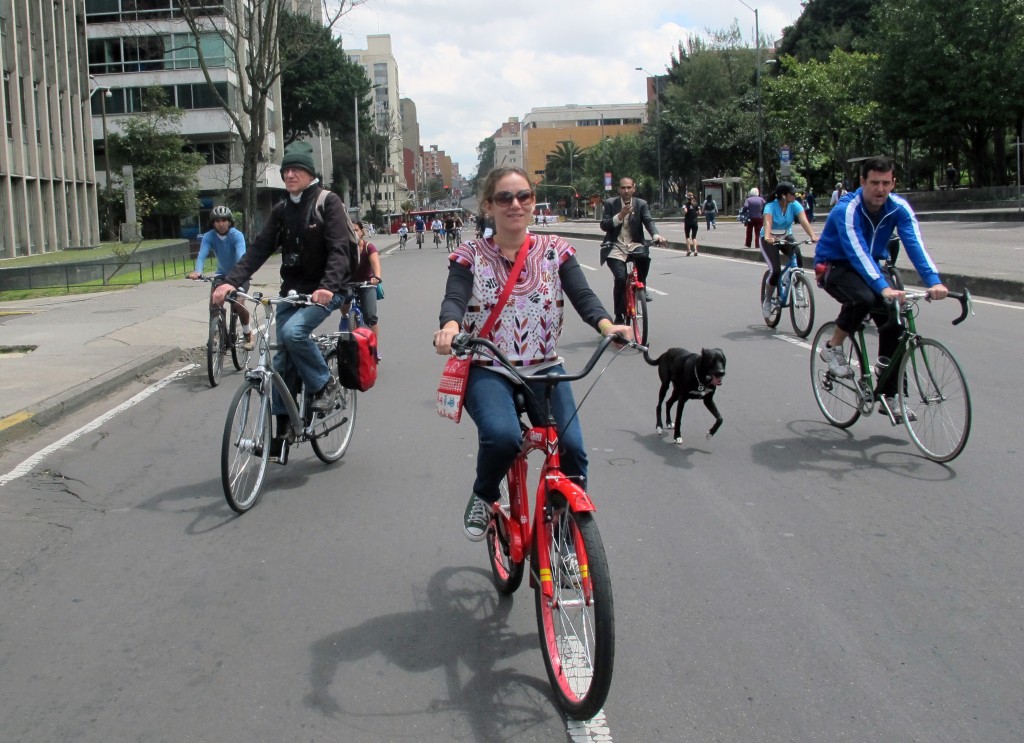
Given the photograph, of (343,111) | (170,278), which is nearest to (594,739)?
(170,278)

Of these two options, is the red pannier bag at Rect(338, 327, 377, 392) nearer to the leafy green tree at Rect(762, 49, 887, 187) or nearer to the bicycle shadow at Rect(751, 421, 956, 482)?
→ the bicycle shadow at Rect(751, 421, 956, 482)

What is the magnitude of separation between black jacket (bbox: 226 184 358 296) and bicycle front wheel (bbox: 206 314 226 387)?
3881 mm

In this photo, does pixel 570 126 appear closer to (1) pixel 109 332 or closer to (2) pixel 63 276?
(2) pixel 63 276

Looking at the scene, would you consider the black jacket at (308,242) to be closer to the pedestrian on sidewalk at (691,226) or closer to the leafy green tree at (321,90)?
the pedestrian on sidewalk at (691,226)

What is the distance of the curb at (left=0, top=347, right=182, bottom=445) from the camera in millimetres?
7993

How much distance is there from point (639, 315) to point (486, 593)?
7.25m

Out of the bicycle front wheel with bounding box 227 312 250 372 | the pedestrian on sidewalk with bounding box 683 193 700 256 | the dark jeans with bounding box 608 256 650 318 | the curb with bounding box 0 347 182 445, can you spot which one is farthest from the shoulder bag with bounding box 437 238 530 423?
the pedestrian on sidewalk with bounding box 683 193 700 256

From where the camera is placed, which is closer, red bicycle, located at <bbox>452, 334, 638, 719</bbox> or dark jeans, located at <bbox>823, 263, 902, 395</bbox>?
red bicycle, located at <bbox>452, 334, 638, 719</bbox>

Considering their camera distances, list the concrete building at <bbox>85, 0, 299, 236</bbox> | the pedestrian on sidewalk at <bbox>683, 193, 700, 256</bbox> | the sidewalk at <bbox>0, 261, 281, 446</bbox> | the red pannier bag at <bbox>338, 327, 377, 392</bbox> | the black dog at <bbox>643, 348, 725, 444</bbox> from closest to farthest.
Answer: the red pannier bag at <bbox>338, 327, 377, 392</bbox>, the black dog at <bbox>643, 348, 725, 444</bbox>, the sidewalk at <bbox>0, 261, 281, 446</bbox>, the pedestrian on sidewalk at <bbox>683, 193, 700, 256</bbox>, the concrete building at <bbox>85, 0, 299, 236</bbox>

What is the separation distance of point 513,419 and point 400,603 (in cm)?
111

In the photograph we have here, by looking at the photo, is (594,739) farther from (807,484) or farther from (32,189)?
(32,189)

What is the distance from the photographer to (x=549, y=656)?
3.50 m

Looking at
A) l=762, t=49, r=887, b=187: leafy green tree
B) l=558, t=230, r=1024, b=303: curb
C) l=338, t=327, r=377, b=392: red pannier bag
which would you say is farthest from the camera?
l=762, t=49, r=887, b=187: leafy green tree

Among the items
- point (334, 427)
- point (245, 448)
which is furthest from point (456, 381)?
point (334, 427)
